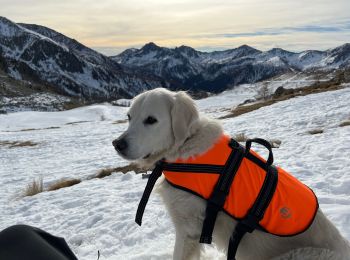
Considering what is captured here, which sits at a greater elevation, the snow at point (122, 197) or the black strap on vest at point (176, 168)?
the black strap on vest at point (176, 168)

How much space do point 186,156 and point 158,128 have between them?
0.50 metres

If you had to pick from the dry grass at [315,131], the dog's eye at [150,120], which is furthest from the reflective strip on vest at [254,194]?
the dry grass at [315,131]

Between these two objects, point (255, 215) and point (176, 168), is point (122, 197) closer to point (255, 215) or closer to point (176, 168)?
point (176, 168)

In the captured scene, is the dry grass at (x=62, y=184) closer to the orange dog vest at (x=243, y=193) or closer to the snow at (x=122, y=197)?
the snow at (x=122, y=197)

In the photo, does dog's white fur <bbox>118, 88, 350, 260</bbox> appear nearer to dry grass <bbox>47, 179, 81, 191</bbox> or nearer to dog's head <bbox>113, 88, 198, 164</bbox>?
dog's head <bbox>113, 88, 198, 164</bbox>

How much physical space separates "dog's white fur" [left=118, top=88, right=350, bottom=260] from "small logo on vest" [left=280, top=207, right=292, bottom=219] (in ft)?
0.82

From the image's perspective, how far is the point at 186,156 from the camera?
4883 millimetres

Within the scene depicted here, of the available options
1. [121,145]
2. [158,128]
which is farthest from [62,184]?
[158,128]

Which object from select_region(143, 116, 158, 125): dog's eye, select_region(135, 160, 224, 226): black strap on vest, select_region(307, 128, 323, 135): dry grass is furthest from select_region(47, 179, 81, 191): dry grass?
select_region(307, 128, 323, 135): dry grass

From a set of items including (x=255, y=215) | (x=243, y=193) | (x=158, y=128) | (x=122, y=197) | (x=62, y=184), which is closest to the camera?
(x=255, y=215)

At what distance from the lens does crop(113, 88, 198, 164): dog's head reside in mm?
4895

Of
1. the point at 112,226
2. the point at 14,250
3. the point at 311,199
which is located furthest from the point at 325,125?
the point at 14,250

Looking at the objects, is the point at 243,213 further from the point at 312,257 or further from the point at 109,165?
the point at 109,165

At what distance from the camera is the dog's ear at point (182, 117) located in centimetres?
487
